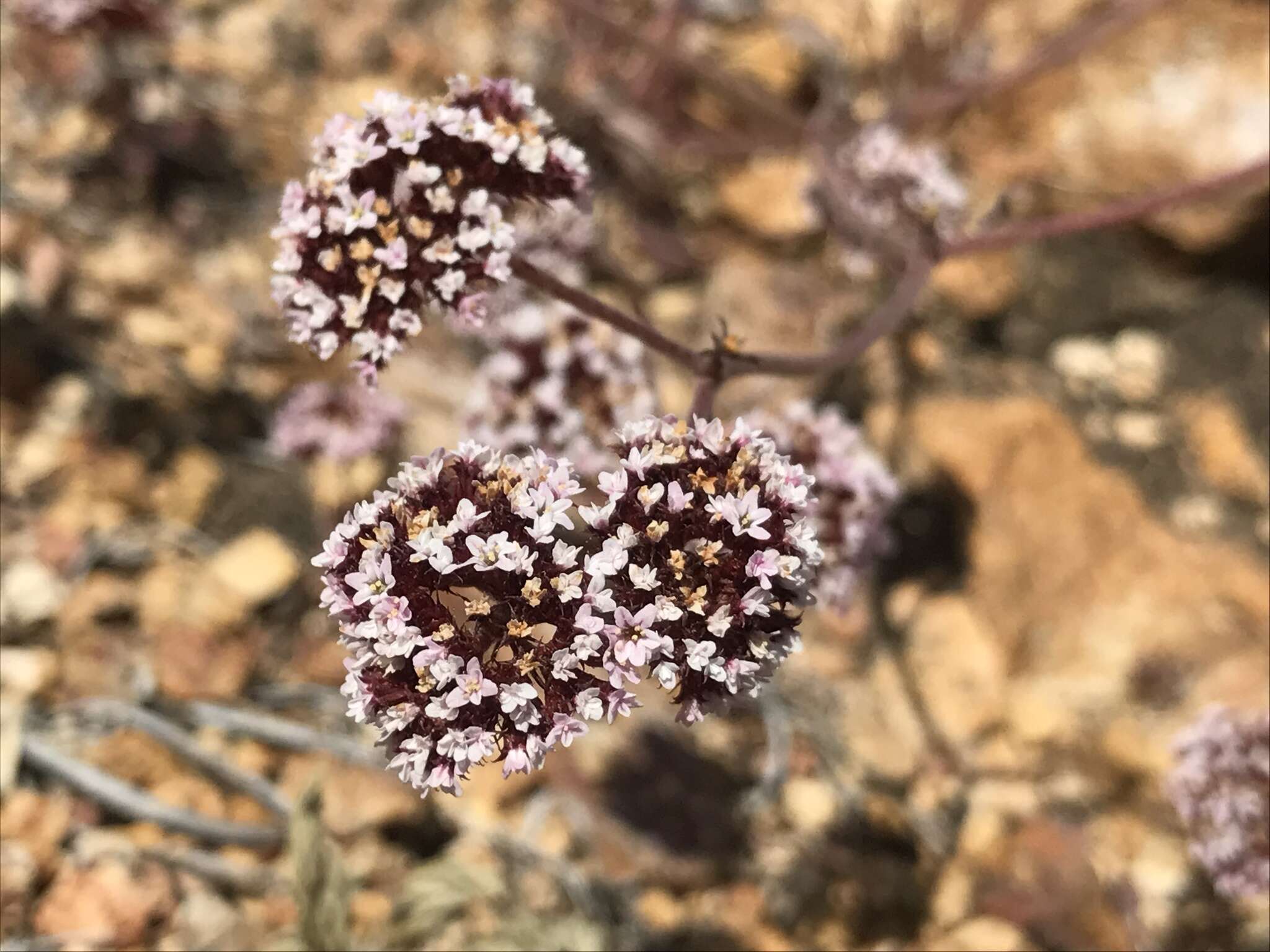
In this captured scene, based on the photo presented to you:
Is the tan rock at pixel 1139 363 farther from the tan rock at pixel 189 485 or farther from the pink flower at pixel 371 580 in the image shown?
the tan rock at pixel 189 485

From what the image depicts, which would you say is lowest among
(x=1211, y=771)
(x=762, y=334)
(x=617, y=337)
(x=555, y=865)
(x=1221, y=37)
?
(x=1211, y=771)

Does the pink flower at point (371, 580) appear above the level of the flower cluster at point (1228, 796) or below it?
above

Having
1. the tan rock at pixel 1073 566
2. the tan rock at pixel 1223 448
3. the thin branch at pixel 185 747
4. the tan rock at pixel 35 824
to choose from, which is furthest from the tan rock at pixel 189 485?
the tan rock at pixel 1223 448

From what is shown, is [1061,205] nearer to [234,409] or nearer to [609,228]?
[609,228]

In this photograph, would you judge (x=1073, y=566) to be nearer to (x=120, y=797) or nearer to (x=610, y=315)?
(x=610, y=315)

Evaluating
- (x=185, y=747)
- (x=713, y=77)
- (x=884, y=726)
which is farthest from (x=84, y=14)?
(x=884, y=726)

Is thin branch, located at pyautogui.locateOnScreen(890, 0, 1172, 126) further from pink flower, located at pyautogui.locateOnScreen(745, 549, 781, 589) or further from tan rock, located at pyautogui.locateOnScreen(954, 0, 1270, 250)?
pink flower, located at pyautogui.locateOnScreen(745, 549, 781, 589)

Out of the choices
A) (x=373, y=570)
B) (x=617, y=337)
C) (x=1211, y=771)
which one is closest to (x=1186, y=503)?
(x=1211, y=771)
